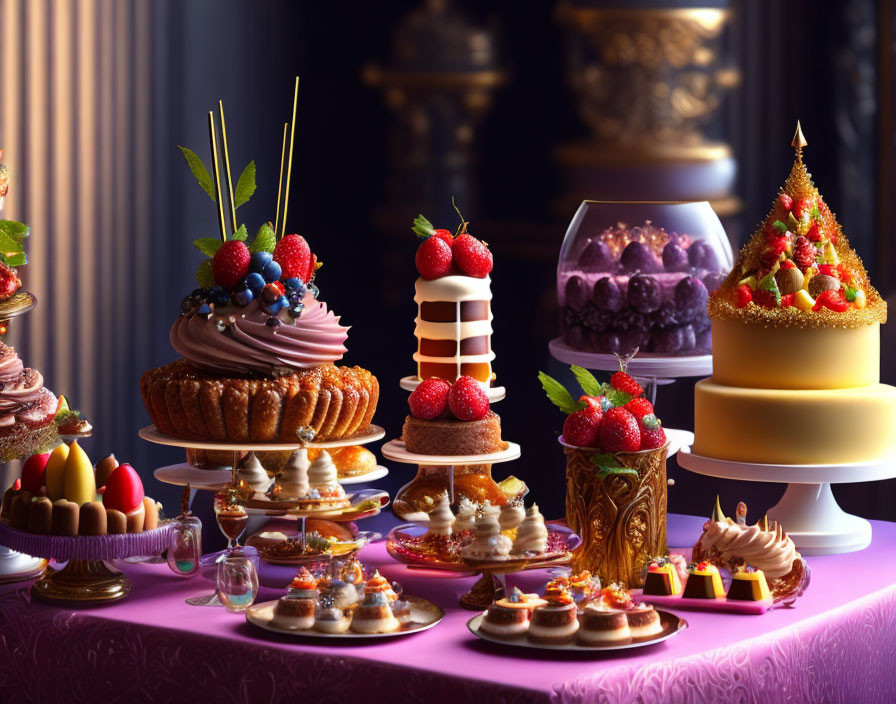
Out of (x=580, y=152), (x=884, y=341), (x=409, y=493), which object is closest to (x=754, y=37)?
(x=580, y=152)

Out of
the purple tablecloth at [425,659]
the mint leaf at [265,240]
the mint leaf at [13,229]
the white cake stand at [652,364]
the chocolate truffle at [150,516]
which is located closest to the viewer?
the purple tablecloth at [425,659]

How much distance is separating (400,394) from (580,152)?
42.2 inches

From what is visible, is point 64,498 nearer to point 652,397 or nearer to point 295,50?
point 652,397

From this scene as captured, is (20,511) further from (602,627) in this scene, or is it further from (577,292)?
(577,292)

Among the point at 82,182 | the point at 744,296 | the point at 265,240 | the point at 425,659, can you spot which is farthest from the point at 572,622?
the point at 82,182

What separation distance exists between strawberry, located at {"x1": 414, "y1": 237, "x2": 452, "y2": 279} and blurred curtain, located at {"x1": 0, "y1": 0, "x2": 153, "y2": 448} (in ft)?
6.16

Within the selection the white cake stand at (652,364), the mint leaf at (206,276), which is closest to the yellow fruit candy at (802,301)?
the white cake stand at (652,364)

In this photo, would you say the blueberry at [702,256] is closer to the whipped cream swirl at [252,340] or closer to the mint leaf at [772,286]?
the mint leaf at [772,286]

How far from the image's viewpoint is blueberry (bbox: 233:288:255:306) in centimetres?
328

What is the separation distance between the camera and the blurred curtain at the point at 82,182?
4.78 m

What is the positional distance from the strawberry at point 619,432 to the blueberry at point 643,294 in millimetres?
921

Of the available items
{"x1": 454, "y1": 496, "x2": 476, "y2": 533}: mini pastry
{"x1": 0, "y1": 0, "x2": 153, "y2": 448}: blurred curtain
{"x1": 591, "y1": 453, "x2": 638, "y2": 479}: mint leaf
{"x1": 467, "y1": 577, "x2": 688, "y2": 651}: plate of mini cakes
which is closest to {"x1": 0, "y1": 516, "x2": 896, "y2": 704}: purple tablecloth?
{"x1": 467, "y1": 577, "x2": 688, "y2": 651}: plate of mini cakes

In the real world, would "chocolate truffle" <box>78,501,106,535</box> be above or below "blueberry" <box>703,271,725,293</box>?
below

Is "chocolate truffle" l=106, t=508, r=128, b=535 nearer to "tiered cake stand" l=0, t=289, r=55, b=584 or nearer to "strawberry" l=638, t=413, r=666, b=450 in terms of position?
"tiered cake stand" l=0, t=289, r=55, b=584
